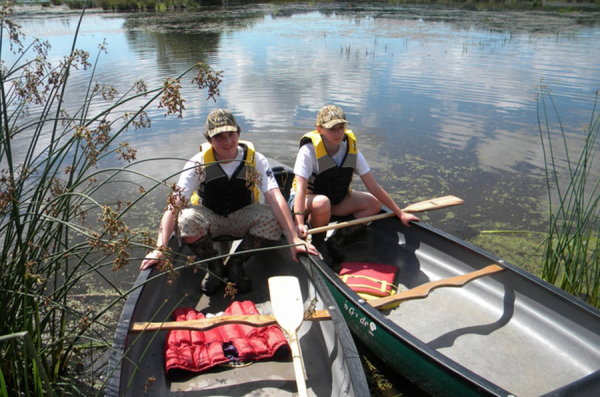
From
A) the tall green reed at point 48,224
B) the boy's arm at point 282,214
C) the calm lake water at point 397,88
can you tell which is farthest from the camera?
the calm lake water at point 397,88

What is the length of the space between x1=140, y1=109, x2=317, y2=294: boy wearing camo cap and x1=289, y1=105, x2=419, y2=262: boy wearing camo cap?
21cm

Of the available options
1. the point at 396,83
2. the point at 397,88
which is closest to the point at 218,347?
the point at 397,88

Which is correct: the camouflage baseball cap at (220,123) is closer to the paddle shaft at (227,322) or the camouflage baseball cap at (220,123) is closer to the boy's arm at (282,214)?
the boy's arm at (282,214)

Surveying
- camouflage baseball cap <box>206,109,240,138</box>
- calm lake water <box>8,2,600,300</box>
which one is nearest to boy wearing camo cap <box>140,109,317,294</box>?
camouflage baseball cap <box>206,109,240,138</box>

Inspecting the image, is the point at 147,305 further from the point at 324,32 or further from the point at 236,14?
the point at 236,14

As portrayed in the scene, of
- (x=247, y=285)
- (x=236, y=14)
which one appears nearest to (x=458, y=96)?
(x=247, y=285)

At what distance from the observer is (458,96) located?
25.9 ft

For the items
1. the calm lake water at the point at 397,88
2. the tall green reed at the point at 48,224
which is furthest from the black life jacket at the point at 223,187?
the tall green reed at the point at 48,224

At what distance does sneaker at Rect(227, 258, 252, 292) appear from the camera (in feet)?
9.59

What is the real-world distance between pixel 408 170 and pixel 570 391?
148 inches

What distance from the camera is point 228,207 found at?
10.0 ft

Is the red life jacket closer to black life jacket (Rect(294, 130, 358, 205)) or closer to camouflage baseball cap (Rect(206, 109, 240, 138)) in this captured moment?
camouflage baseball cap (Rect(206, 109, 240, 138))

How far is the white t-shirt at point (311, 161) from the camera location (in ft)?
10.4

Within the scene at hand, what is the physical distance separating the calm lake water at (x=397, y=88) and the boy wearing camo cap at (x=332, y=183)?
2.85 ft
